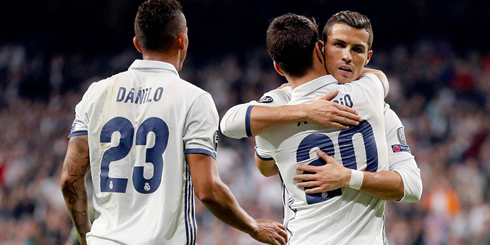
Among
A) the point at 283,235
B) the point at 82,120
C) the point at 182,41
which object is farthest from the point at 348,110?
the point at 82,120

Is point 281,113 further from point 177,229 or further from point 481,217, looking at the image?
point 481,217

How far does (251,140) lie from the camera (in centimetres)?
1239

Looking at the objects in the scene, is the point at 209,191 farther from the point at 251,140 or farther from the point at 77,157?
the point at 251,140

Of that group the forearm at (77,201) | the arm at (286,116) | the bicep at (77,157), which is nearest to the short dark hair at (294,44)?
the arm at (286,116)

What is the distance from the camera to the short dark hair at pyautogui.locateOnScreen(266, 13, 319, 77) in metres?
3.37

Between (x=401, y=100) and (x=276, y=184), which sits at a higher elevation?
(x=401, y=100)

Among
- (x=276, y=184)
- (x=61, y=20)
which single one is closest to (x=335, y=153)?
(x=276, y=184)

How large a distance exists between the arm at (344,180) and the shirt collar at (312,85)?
359 millimetres

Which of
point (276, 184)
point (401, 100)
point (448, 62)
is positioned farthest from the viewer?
point (448, 62)

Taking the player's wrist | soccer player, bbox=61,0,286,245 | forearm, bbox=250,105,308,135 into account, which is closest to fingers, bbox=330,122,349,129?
forearm, bbox=250,105,308,135

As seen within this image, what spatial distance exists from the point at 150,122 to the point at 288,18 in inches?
41.2

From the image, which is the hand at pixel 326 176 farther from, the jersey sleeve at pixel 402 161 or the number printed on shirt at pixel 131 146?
the number printed on shirt at pixel 131 146

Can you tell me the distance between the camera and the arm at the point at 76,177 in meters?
3.35

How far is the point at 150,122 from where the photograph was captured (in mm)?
3184
